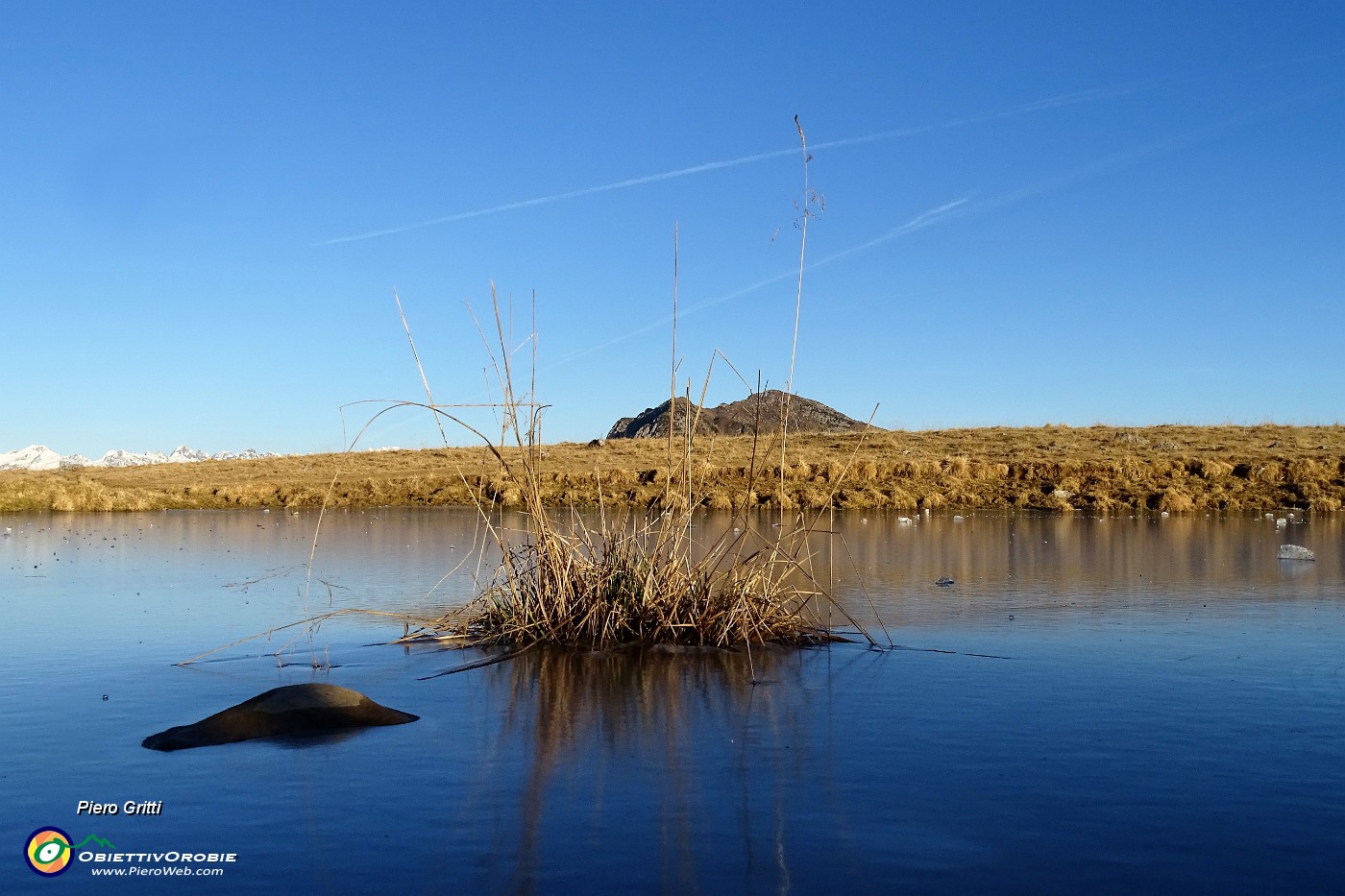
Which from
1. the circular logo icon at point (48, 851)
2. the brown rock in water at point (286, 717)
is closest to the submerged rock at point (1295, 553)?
the brown rock in water at point (286, 717)

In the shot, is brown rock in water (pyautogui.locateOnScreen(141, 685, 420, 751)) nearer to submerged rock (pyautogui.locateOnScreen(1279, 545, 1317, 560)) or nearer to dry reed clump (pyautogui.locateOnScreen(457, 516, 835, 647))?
A: dry reed clump (pyautogui.locateOnScreen(457, 516, 835, 647))

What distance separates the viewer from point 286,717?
379cm

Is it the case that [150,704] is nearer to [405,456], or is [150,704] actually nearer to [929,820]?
[929,820]

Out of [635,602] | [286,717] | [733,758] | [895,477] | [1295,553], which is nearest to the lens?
[733,758]

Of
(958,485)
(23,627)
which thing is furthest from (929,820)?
(958,485)

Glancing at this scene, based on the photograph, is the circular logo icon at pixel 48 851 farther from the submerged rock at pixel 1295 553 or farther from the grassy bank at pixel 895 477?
the grassy bank at pixel 895 477

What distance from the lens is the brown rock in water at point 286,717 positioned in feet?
11.8

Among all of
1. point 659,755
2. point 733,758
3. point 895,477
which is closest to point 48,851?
point 659,755

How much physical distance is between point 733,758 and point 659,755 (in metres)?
0.25

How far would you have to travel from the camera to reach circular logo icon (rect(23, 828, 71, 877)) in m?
2.47

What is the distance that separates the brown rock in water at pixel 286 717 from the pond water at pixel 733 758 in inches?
5.0

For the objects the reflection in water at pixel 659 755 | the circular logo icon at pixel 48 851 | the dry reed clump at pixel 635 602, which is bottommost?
the circular logo icon at pixel 48 851

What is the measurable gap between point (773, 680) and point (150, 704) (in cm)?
264

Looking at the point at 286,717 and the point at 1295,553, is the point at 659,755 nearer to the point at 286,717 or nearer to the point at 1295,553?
the point at 286,717
